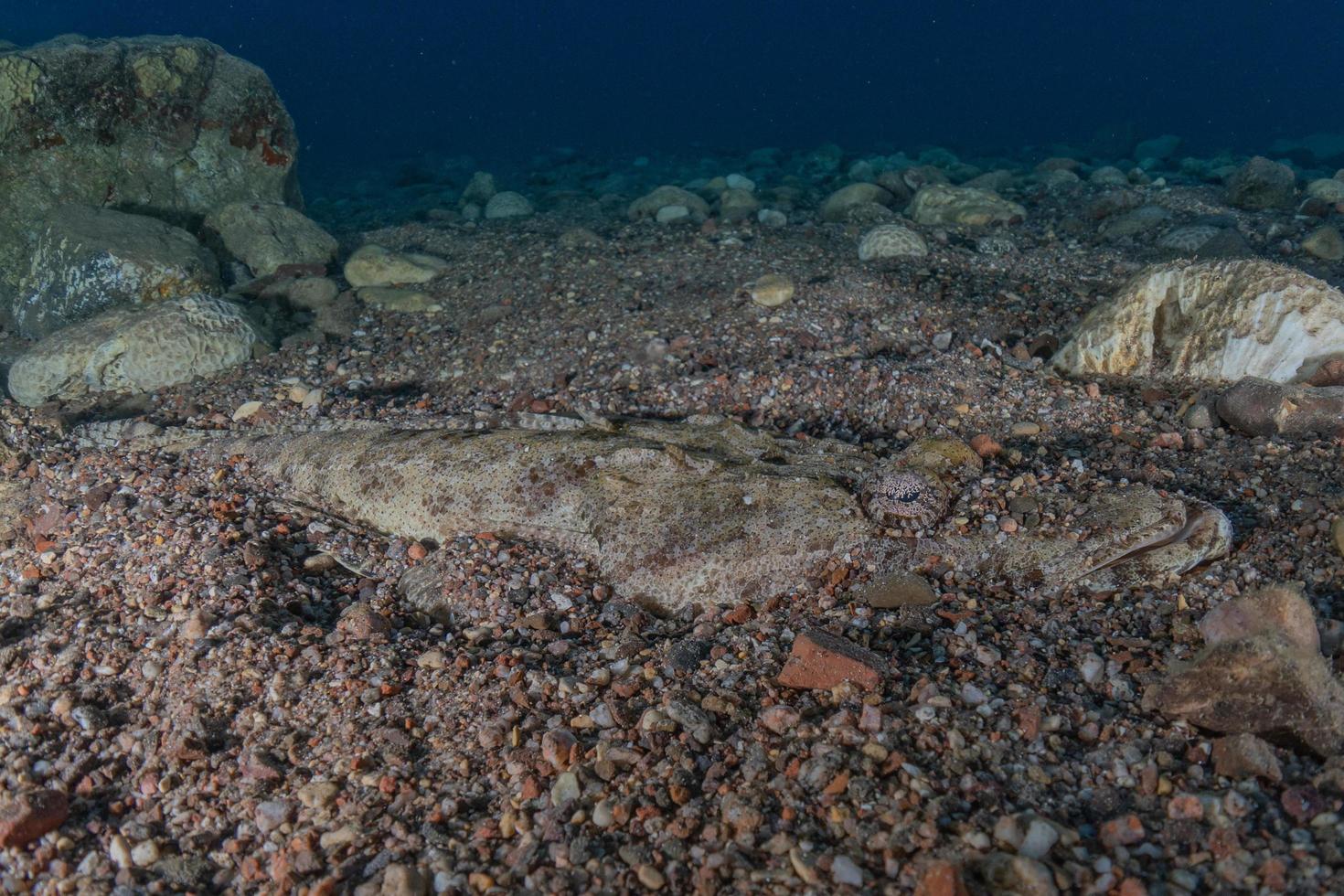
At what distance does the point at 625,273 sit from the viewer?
8391mm

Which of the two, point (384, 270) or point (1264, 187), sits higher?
Result: point (1264, 187)

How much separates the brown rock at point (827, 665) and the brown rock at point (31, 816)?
2.50 metres

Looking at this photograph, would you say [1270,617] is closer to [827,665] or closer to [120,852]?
[827,665]

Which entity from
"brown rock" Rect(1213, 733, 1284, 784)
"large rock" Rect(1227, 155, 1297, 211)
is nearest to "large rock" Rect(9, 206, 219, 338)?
"brown rock" Rect(1213, 733, 1284, 784)

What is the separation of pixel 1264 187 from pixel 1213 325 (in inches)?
253

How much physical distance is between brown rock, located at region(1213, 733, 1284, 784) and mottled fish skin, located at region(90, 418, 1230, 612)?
107cm

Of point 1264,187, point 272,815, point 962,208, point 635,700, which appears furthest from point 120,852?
point 1264,187

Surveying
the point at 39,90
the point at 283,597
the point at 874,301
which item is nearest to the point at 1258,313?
the point at 874,301

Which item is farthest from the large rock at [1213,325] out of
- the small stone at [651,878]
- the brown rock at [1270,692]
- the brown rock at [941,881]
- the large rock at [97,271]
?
the large rock at [97,271]

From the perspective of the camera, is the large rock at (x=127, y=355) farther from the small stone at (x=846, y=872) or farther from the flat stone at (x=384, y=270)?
the small stone at (x=846, y=872)

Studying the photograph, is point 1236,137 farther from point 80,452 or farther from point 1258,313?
point 80,452

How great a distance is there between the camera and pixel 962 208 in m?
10.1

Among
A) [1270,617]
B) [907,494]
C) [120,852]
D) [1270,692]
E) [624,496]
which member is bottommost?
[120,852]

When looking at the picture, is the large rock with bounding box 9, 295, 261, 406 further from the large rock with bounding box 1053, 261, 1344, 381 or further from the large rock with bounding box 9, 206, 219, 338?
the large rock with bounding box 1053, 261, 1344, 381
